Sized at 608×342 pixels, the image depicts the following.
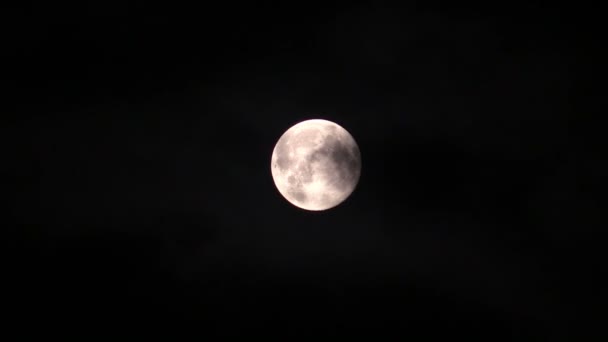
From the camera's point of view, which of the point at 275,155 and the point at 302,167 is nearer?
the point at 302,167

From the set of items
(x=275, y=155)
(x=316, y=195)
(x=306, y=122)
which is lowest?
(x=316, y=195)

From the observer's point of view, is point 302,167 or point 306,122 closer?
point 302,167

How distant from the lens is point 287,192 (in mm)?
13414

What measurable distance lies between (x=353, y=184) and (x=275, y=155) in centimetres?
307

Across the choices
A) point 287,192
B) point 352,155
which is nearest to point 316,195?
point 287,192

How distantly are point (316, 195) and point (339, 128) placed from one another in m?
2.75

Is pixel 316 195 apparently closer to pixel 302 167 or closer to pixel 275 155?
pixel 302 167

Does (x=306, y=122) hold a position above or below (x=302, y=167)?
above

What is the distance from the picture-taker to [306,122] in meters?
13.8

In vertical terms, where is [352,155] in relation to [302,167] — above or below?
above

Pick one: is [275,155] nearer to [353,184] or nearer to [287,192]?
[287,192]

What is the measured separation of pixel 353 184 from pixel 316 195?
1621mm

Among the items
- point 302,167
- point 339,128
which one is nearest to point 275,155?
point 302,167

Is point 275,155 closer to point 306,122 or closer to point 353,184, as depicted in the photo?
point 306,122
